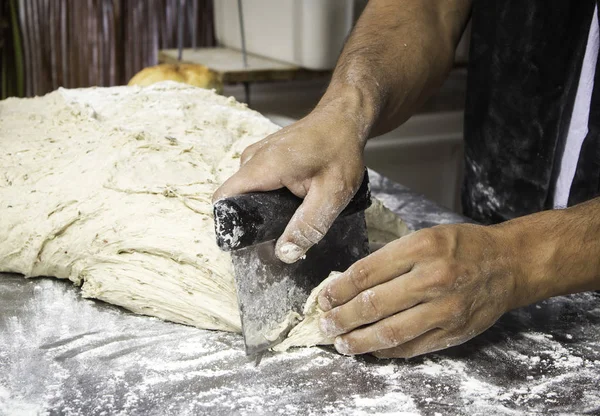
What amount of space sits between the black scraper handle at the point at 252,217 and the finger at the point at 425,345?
0.32m

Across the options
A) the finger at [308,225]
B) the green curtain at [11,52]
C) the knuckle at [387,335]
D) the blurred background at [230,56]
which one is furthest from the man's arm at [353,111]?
the green curtain at [11,52]

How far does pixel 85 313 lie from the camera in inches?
62.8

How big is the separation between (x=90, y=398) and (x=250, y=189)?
1.62 feet

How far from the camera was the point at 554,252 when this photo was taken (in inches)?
52.9

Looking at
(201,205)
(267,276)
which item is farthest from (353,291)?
(201,205)

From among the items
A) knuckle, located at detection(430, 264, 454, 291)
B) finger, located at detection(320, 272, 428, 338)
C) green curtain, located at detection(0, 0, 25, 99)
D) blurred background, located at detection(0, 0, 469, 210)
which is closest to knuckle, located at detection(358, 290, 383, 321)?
finger, located at detection(320, 272, 428, 338)

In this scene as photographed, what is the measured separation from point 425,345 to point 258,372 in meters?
0.33

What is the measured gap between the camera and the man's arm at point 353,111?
1.41 meters

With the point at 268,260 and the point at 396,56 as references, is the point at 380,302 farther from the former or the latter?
the point at 396,56

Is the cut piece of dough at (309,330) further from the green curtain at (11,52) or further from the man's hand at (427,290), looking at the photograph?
the green curtain at (11,52)

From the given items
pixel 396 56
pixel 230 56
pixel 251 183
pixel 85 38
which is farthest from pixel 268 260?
pixel 85 38

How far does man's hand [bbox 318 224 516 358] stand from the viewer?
4.19 ft

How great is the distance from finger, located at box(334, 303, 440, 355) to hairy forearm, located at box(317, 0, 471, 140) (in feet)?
1.72

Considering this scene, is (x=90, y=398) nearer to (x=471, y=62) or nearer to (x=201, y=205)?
(x=201, y=205)
